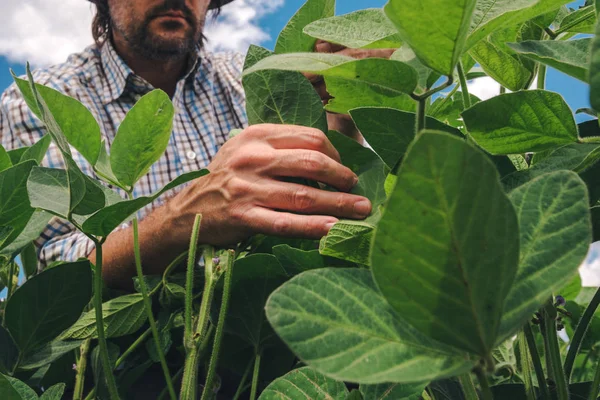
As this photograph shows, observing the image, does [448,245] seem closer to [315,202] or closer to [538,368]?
[538,368]

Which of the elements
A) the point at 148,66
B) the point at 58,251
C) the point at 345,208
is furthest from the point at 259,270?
the point at 148,66

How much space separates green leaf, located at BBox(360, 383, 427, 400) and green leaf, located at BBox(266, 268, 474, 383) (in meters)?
0.08

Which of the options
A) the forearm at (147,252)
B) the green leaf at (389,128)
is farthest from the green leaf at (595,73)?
the forearm at (147,252)

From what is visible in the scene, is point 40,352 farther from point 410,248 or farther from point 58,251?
point 58,251

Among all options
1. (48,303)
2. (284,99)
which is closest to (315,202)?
(284,99)

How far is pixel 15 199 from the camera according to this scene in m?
0.38

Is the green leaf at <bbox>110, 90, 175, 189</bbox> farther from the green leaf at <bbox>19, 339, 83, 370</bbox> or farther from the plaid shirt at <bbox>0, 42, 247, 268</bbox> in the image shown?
the plaid shirt at <bbox>0, 42, 247, 268</bbox>

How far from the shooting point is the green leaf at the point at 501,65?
0.36m

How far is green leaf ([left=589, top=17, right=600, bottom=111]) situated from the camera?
6.7 inches

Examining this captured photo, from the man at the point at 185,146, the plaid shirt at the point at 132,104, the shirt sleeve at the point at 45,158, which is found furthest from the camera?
the plaid shirt at the point at 132,104

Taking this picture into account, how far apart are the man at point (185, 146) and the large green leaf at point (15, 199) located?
157mm

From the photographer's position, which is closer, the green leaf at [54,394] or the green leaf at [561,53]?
the green leaf at [561,53]

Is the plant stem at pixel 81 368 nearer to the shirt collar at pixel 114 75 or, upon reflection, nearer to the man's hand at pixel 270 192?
the man's hand at pixel 270 192

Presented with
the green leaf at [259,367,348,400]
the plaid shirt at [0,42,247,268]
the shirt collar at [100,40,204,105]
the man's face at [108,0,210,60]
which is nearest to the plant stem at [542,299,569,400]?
the green leaf at [259,367,348,400]
